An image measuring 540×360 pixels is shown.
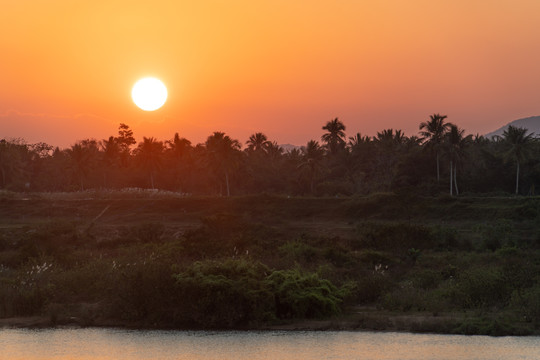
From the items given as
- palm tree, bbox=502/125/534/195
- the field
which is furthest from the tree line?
the field

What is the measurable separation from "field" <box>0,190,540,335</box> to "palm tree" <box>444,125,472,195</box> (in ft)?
66.7

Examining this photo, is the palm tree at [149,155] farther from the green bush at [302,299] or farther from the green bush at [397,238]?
the green bush at [302,299]

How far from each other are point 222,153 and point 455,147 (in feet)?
121

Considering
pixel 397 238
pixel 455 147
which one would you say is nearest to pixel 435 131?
pixel 455 147

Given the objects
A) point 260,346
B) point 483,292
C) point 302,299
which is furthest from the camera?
point 483,292

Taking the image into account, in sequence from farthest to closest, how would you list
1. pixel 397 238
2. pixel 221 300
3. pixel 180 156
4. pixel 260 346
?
pixel 180 156 < pixel 397 238 < pixel 221 300 < pixel 260 346

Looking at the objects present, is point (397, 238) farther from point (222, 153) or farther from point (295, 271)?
point (222, 153)

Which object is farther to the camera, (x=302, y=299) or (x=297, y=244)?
(x=297, y=244)

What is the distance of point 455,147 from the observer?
89062 mm

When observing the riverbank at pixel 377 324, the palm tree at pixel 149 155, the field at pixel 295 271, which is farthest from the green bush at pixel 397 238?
the palm tree at pixel 149 155

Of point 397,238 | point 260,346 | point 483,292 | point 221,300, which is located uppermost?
point 397,238

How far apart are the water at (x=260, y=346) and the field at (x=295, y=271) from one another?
123 cm

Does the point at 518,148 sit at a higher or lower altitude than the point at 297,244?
higher

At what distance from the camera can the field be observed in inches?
1096
